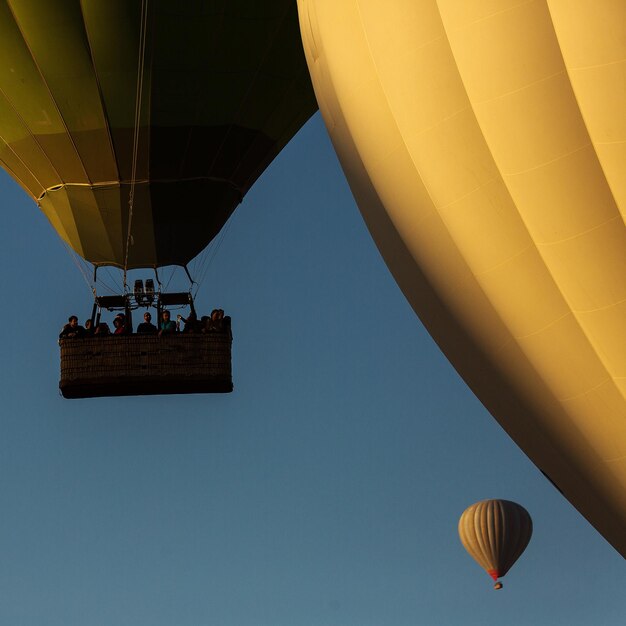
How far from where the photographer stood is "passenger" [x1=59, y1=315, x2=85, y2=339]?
19.0 meters

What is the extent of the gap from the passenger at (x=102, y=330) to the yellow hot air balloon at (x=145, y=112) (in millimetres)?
1434

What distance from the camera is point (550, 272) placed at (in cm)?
1337

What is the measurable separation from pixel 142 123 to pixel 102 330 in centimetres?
203

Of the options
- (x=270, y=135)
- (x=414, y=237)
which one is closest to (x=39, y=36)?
(x=270, y=135)

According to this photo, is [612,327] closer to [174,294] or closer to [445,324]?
[445,324]

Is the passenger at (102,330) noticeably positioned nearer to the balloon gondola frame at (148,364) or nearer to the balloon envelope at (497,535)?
the balloon gondola frame at (148,364)

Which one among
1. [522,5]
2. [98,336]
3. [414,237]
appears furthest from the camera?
[98,336]

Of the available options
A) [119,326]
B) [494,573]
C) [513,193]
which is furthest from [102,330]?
[494,573]

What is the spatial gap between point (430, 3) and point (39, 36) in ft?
21.2

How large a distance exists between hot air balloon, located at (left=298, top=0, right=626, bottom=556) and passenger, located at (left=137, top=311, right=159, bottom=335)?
186 inches

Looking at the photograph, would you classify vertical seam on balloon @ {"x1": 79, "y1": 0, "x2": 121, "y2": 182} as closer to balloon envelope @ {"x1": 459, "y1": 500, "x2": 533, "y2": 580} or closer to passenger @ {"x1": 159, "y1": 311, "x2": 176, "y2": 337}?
passenger @ {"x1": 159, "y1": 311, "x2": 176, "y2": 337}

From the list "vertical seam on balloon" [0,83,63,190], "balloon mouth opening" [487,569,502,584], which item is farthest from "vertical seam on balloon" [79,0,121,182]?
"balloon mouth opening" [487,569,502,584]

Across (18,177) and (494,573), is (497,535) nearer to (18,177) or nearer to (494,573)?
(494,573)

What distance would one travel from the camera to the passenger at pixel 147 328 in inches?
744
